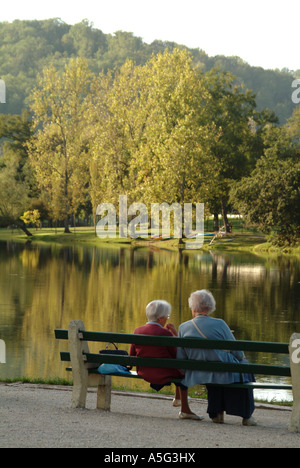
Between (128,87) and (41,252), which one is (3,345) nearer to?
(41,252)

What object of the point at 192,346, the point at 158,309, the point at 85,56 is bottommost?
the point at 192,346

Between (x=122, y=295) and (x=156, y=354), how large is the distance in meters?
16.4

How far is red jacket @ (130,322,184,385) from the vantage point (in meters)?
6.90

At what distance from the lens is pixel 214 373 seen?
671cm

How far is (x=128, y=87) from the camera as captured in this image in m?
57.8

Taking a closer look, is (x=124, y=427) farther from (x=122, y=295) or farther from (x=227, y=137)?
(x=227, y=137)

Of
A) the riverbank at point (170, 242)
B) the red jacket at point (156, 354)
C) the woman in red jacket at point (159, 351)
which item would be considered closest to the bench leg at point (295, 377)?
the woman in red jacket at point (159, 351)

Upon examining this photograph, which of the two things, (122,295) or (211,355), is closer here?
(211,355)

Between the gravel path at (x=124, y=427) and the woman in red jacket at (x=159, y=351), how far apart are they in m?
0.27
